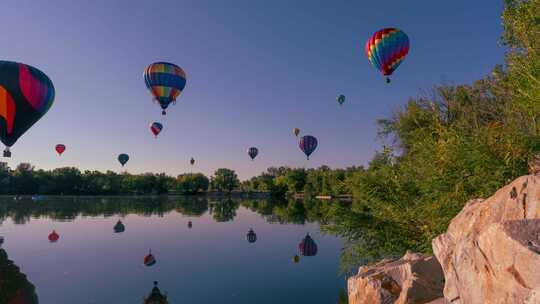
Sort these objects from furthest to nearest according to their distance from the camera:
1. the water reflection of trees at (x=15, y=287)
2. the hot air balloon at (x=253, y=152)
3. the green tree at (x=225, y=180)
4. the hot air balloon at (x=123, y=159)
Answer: the green tree at (x=225, y=180), the hot air balloon at (x=253, y=152), the hot air balloon at (x=123, y=159), the water reflection of trees at (x=15, y=287)

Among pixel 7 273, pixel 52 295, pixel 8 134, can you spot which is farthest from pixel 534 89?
pixel 8 134

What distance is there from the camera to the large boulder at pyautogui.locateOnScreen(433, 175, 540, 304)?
3619 millimetres

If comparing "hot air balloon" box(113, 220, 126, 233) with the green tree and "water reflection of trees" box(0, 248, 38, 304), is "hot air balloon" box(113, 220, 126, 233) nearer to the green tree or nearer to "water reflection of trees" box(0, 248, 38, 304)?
"water reflection of trees" box(0, 248, 38, 304)

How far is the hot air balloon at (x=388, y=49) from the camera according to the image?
1102 inches

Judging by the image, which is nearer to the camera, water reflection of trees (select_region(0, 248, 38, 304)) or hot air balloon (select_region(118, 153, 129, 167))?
water reflection of trees (select_region(0, 248, 38, 304))

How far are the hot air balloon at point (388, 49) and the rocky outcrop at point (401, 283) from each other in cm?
2233

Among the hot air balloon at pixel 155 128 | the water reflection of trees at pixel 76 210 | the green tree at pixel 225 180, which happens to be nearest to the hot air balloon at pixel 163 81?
the water reflection of trees at pixel 76 210

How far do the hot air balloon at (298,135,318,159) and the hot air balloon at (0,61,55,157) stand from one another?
3842cm

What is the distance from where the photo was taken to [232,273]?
17406 mm

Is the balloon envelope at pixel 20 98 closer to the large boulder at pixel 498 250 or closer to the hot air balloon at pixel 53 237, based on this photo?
the hot air balloon at pixel 53 237

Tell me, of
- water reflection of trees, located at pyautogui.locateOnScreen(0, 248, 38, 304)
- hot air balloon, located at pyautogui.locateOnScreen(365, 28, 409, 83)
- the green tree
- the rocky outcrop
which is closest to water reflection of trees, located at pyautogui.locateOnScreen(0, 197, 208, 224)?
water reflection of trees, located at pyautogui.locateOnScreen(0, 248, 38, 304)

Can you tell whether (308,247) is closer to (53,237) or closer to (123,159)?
(53,237)

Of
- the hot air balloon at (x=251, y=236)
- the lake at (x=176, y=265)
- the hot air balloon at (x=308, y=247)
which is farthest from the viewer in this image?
the hot air balloon at (x=251, y=236)

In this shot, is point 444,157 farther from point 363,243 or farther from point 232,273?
point 232,273
